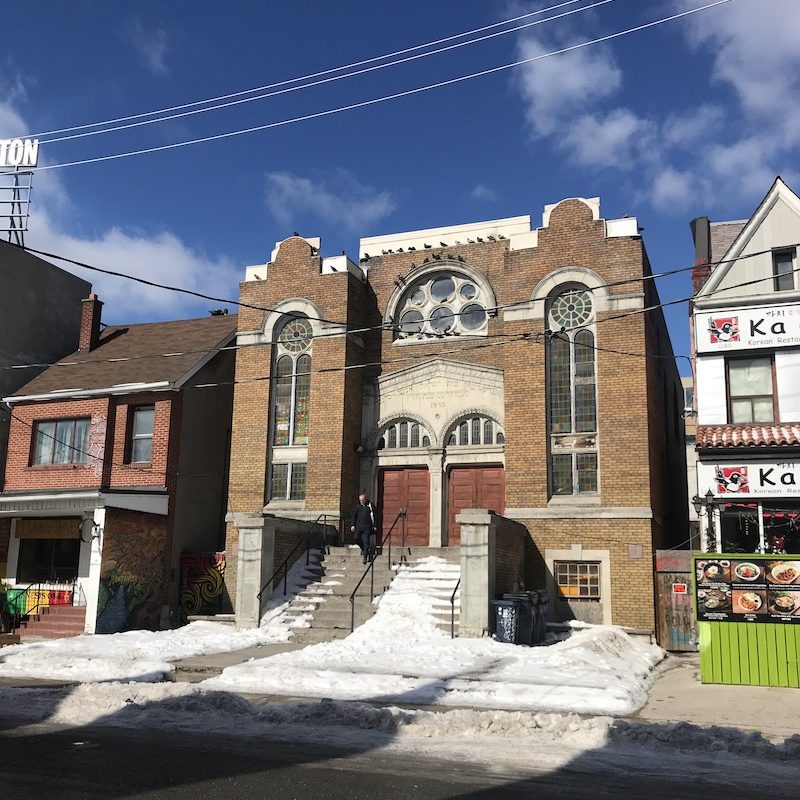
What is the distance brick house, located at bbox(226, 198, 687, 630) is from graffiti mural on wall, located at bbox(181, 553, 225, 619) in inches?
30.4

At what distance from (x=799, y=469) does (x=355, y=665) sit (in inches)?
424

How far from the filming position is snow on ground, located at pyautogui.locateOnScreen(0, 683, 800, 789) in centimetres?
779

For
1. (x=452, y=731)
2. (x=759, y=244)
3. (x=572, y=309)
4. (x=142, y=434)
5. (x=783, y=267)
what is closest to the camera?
(x=452, y=731)

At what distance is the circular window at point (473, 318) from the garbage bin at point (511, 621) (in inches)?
358

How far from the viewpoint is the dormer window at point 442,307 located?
2358 centimetres

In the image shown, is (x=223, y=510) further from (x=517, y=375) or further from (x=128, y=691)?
(x=128, y=691)

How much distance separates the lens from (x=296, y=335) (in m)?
24.2

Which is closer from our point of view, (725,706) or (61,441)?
(725,706)

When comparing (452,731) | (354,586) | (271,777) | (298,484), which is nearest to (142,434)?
(298,484)

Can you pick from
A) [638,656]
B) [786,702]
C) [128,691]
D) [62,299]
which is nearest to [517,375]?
[638,656]

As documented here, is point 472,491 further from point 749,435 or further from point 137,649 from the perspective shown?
point 137,649

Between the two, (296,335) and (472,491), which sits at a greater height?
(296,335)

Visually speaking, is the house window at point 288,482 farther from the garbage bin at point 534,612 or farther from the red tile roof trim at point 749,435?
→ the red tile roof trim at point 749,435

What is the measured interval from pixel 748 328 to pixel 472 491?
26.5 feet
